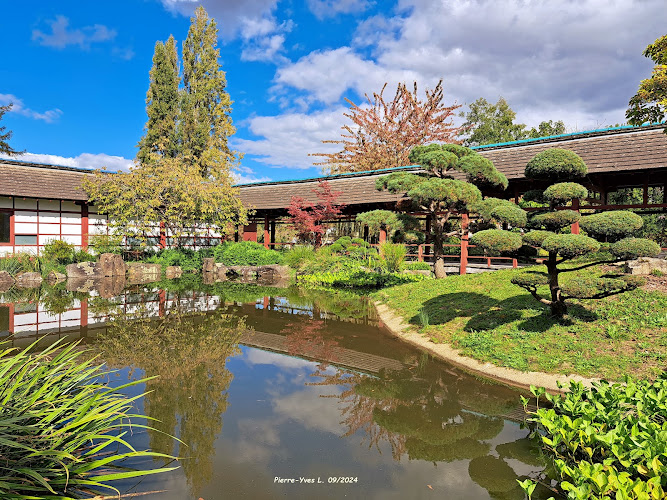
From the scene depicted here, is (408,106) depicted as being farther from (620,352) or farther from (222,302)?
(620,352)

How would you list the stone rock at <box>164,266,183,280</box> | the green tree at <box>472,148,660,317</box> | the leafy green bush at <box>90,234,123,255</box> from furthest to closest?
the leafy green bush at <box>90,234,123,255</box>
the stone rock at <box>164,266,183,280</box>
the green tree at <box>472,148,660,317</box>

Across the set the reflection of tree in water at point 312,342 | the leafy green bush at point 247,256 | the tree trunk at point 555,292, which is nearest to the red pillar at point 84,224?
the leafy green bush at point 247,256

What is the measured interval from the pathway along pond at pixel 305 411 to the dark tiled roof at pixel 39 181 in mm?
11736

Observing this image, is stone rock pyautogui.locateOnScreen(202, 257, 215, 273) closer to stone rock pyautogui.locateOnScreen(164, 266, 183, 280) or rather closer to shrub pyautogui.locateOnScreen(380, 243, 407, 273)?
stone rock pyautogui.locateOnScreen(164, 266, 183, 280)

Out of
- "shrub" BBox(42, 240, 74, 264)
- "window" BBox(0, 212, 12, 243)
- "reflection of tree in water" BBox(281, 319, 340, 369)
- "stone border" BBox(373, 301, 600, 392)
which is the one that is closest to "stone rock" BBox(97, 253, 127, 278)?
"shrub" BBox(42, 240, 74, 264)

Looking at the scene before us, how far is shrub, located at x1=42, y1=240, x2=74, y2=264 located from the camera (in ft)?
56.5

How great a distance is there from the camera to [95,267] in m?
16.8

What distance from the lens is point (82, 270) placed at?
16.5 m

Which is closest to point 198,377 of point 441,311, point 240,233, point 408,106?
point 441,311

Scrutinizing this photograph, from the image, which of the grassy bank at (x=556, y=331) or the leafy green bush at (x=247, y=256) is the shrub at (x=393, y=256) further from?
the leafy green bush at (x=247, y=256)

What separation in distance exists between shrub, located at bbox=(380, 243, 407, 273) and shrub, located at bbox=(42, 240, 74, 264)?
13990mm

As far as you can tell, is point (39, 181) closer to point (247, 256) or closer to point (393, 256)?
point (247, 256)

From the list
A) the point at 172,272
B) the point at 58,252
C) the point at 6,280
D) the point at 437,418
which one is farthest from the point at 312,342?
the point at 58,252

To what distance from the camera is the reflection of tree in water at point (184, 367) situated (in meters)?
3.59
